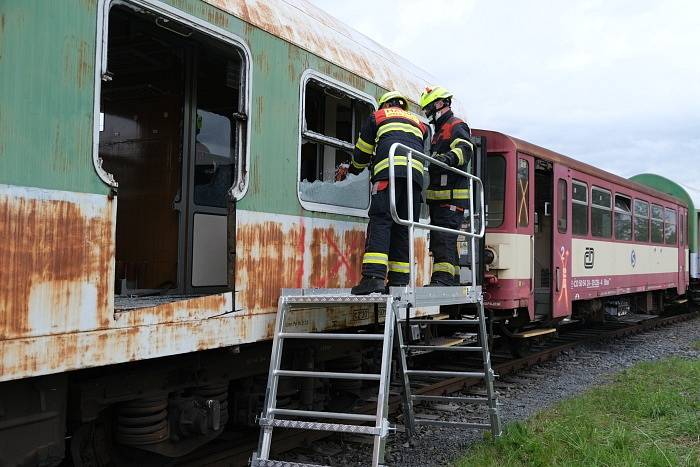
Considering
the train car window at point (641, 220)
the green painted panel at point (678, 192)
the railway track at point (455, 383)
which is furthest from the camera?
the green painted panel at point (678, 192)

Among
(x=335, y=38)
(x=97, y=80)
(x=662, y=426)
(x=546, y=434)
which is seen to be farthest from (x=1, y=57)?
(x=662, y=426)

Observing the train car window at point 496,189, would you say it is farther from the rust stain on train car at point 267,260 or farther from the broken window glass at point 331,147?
the rust stain on train car at point 267,260

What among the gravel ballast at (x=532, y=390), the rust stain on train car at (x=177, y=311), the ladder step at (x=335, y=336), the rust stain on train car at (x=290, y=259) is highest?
the rust stain on train car at (x=290, y=259)

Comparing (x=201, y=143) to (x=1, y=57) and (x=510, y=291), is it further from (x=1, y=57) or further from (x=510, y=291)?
(x=510, y=291)

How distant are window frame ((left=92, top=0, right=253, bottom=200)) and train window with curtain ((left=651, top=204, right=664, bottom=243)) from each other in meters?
12.2

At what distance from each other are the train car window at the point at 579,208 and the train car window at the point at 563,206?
233 millimetres

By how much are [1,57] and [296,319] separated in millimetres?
2446

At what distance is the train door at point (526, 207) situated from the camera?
8867mm

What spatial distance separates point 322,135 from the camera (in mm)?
5090

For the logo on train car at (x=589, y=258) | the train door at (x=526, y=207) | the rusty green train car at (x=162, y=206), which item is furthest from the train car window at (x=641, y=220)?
the rusty green train car at (x=162, y=206)

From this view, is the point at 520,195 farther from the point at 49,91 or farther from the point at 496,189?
the point at 49,91

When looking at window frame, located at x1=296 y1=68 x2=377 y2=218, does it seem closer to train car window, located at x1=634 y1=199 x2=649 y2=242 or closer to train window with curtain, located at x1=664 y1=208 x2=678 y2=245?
train car window, located at x1=634 y1=199 x2=649 y2=242

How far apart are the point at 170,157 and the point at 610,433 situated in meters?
4.09

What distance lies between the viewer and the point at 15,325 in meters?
2.83
